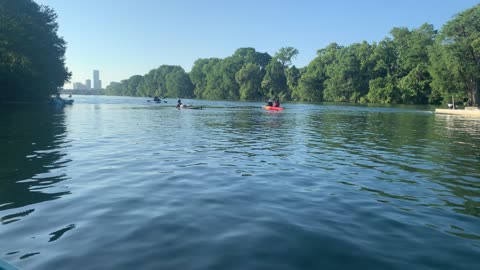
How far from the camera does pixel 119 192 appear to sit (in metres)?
10.2

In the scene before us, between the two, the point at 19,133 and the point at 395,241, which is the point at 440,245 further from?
the point at 19,133

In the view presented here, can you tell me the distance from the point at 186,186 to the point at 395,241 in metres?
6.24

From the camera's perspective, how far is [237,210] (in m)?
8.70

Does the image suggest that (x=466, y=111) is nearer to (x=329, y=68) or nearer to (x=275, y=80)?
(x=329, y=68)

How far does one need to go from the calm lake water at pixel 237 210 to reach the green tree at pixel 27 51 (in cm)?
5174

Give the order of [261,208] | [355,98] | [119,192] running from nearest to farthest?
[261,208], [119,192], [355,98]

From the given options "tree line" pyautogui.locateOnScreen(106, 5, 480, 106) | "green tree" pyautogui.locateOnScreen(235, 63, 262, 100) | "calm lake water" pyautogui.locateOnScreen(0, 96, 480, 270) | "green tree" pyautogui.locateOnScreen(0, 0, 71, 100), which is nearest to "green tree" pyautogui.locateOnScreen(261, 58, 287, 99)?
"tree line" pyautogui.locateOnScreen(106, 5, 480, 106)

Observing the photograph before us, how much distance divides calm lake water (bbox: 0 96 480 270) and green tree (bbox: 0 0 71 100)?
170 ft

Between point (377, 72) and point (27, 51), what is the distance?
104 m

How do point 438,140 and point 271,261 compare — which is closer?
point 271,261

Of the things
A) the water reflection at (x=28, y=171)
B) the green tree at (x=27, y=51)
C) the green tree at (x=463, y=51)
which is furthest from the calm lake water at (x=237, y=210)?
the green tree at (x=463, y=51)

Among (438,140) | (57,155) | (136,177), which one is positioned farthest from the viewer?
(438,140)

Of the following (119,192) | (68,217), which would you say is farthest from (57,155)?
(68,217)

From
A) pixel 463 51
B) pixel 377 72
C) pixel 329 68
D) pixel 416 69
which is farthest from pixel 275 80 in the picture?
pixel 463 51
